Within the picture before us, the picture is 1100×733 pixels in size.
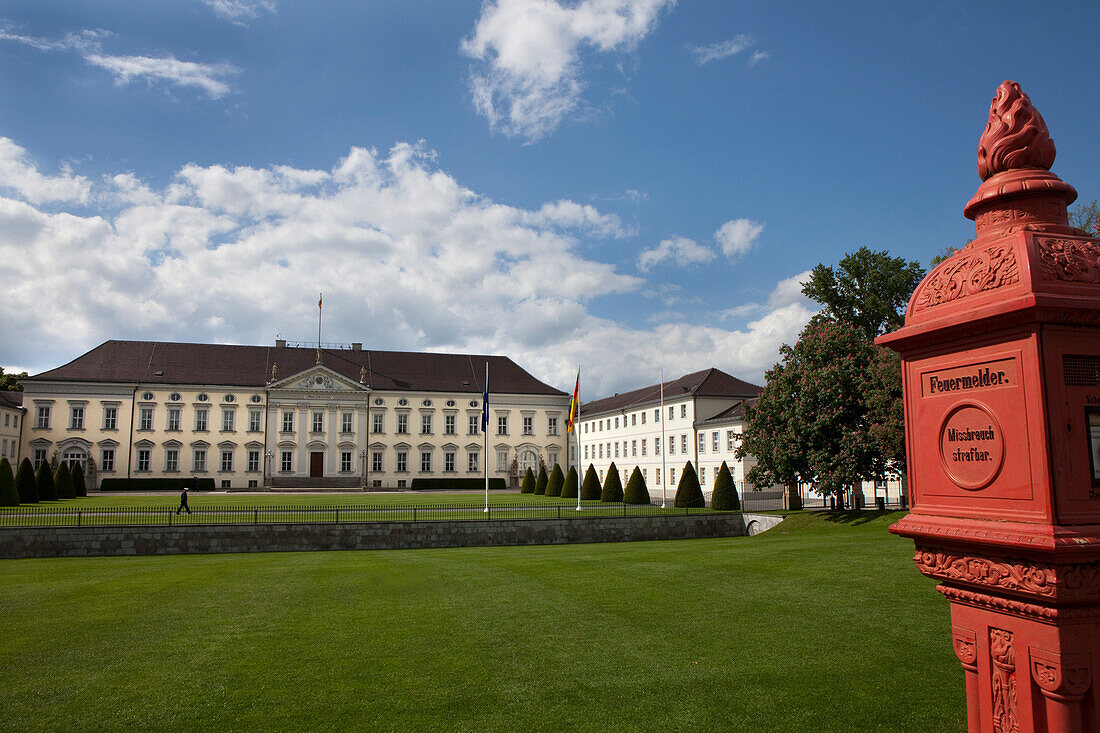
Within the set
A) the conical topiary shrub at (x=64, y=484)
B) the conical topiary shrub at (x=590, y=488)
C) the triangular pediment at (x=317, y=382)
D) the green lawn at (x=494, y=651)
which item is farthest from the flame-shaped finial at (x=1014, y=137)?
the triangular pediment at (x=317, y=382)

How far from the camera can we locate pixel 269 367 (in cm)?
7031

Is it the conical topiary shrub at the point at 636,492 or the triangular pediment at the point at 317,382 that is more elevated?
the triangular pediment at the point at 317,382

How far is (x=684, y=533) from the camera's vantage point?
2966 cm

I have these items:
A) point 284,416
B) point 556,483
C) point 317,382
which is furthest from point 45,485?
point 556,483

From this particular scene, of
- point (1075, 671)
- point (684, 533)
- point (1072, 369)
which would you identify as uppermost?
point (1072, 369)

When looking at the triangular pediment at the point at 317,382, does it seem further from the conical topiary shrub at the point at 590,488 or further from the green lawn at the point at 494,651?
the green lawn at the point at 494,651

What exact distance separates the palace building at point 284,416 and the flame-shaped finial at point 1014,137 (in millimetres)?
68279

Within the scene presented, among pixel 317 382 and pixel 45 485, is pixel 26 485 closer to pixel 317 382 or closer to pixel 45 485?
pixel 45 485

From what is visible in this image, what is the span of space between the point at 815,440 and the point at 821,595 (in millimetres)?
17006

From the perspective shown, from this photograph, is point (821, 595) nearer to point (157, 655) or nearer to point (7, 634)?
point (157, 655)

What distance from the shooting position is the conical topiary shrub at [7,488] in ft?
116

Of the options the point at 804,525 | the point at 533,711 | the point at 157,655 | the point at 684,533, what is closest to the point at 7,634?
the point at 157,655

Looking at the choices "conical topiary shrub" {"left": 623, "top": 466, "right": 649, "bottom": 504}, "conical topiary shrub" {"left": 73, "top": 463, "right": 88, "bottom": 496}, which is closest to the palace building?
"conical topiary shrub" {"left": 73, "top": 463, "right": 88, "bottom": 496}

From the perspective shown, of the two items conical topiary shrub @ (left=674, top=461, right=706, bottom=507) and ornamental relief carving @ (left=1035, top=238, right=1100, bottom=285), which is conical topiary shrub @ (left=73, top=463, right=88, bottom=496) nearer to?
conical topiary shrub @ (left=674, top=461, right=706, bottom=507)
